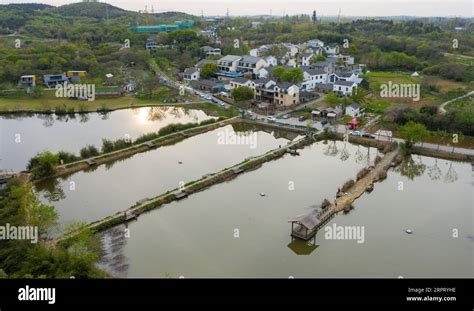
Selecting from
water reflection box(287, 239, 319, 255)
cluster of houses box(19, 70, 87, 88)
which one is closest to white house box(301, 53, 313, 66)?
cluster of houses box(19, 70, 87, 88)

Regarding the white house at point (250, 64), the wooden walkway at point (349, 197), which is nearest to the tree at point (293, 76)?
the white house at point (250, 64)

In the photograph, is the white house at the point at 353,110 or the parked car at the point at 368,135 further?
the white house at the point at 353,110

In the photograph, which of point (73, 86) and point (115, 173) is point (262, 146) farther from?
point (73, 86)

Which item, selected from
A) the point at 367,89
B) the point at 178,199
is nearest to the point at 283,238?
the point at 178,199

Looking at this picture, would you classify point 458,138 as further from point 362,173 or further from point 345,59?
point 345,59

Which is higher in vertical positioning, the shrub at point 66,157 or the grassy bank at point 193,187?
the shrub at point 66,157

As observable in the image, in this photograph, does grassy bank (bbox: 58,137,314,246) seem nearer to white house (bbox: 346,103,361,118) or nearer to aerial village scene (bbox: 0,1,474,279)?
aerial village scene (bbox: 0,1,474,279)

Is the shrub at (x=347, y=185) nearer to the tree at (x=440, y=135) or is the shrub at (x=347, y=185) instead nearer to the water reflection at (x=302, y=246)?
the water reflection at (x=302, y=246)
